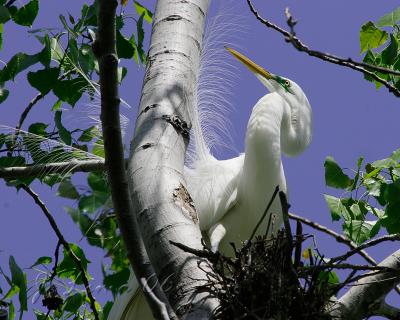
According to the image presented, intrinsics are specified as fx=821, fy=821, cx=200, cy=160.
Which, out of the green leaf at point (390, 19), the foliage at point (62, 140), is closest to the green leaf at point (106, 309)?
the foliage at point (62, 140)

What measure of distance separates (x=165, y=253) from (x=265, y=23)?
3.18ft

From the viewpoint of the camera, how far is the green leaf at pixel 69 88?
3672mm

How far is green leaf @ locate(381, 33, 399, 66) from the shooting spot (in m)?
3.40

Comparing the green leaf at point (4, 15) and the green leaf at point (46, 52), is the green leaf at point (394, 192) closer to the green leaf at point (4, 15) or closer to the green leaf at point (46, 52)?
the green leaf at point (46, 52)

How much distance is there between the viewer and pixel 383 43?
3666 millimetres

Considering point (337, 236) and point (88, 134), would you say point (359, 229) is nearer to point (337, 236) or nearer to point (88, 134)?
point (337, 236)

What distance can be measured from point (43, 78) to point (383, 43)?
4.98 feet

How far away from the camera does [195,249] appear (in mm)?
2387

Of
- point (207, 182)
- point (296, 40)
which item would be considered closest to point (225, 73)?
point (207, 182)

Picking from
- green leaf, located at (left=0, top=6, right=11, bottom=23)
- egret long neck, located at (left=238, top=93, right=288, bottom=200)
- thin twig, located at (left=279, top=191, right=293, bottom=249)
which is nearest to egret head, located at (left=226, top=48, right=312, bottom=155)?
egret long neck, located at (left=238, top=93, right=288, bottom=200)

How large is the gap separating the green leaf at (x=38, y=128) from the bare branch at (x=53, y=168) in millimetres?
376

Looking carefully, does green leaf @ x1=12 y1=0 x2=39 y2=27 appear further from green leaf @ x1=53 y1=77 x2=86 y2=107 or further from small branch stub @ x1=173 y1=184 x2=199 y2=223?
small branch stub @ x1=173 y1=184 x2=199 y2=223

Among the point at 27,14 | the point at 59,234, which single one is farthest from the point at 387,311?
the point at 27,14

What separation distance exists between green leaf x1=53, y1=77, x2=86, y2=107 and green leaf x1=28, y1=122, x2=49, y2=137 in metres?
0.23
